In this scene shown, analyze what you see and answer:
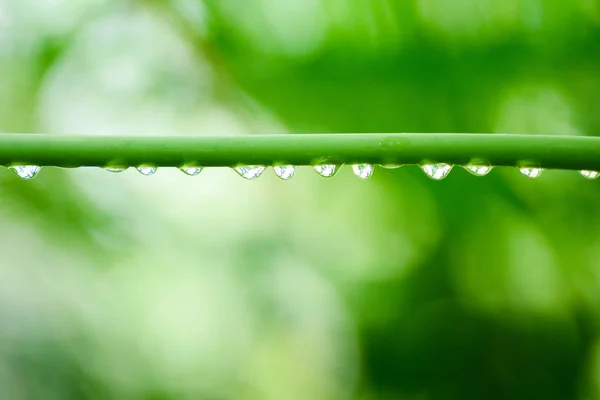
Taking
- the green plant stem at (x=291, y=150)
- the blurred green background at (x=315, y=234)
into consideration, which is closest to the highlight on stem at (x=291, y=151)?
the green plant stem at (x=291, y=150)

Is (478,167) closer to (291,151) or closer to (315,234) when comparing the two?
(291,151)

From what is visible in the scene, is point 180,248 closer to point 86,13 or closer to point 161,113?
point 161,113

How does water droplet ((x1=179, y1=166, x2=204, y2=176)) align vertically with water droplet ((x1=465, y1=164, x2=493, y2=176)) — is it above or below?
below

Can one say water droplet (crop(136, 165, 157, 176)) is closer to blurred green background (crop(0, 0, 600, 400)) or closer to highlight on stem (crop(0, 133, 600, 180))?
highlight on stem (crop(0, 133, 600, 180))

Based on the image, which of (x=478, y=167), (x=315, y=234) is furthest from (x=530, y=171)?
(x=315, y=234)

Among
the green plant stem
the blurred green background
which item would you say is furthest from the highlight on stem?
the blurred green background

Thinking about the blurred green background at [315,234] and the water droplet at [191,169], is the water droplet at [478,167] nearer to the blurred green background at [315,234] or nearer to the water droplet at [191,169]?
the water droplet at [191,169]

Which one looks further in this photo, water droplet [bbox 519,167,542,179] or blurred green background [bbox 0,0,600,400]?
blurred green background [bbox 0,0,600,400]
